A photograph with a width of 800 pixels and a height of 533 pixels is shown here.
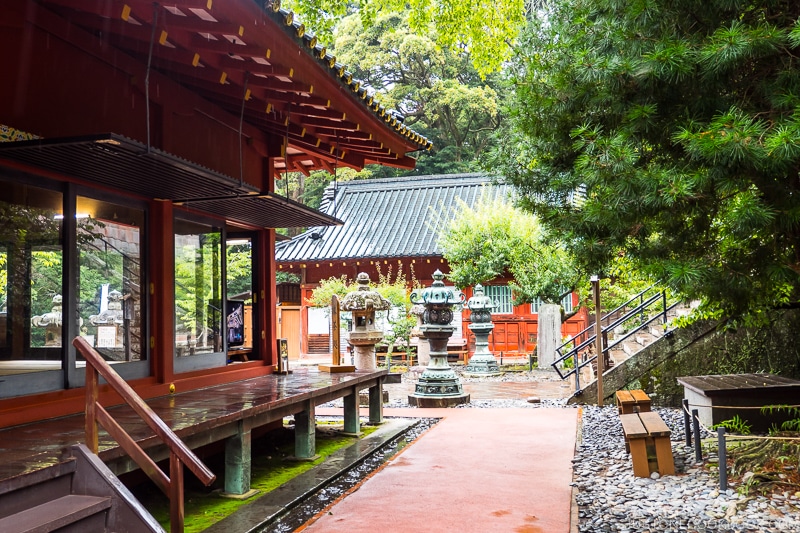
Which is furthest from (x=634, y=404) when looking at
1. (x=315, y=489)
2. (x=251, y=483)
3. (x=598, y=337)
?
(x=251, y=483)

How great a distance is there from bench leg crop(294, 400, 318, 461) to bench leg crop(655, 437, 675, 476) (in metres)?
3.37

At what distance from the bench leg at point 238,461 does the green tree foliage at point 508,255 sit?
13585mm

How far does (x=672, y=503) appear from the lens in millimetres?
5293

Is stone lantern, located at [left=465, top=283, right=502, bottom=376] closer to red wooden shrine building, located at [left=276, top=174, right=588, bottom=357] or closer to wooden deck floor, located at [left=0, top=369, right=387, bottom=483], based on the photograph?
red wooden shrine building, located at [left=276, top=174, right=588, bottom=357]

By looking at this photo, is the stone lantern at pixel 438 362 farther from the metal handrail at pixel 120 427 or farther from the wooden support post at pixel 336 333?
the metal handrail at pixel 120 427

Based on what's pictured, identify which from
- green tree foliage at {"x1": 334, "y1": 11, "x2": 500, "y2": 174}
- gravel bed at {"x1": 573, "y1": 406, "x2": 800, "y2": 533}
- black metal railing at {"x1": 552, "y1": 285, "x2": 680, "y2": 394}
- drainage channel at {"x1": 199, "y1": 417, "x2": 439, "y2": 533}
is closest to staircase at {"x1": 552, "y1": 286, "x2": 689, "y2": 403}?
black metal railing at {"x1": 552, "y1": 285, "x2": 680, "y2": 394}

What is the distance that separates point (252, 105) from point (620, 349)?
977cm

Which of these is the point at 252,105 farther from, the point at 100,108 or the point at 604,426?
the point at 604,426

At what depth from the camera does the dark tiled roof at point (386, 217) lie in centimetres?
2419

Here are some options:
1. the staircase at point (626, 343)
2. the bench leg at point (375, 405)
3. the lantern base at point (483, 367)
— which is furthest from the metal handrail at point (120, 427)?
the lantern base at point (483, 367)

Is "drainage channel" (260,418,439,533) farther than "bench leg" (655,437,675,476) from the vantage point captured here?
No

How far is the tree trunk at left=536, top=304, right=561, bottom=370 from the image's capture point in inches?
719

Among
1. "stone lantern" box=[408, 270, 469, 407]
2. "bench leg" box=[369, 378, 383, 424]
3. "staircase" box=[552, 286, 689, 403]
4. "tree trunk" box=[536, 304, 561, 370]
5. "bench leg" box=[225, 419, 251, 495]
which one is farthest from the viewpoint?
"tree trunk" box=[536, 304, 561, 370]

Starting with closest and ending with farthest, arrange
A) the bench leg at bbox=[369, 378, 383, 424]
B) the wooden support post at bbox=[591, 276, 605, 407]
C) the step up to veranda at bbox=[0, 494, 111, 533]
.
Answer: the step up to veranda at bbox=[0, 494, 111, 533] → the bench leg at bbox=[369, 378, 383, 424] → the wooden support post at bbox=[591, 276, 605, 407]
